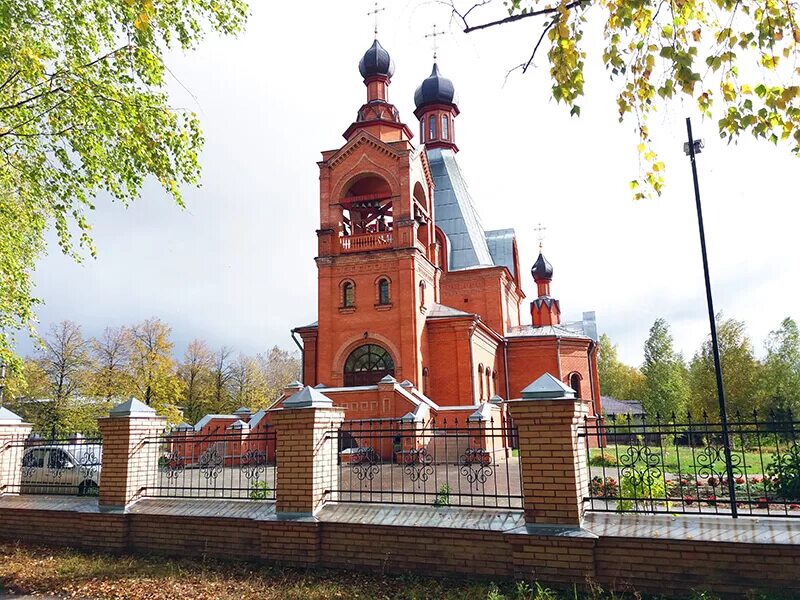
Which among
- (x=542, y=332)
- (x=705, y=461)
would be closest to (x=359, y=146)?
(x=542, y=332)

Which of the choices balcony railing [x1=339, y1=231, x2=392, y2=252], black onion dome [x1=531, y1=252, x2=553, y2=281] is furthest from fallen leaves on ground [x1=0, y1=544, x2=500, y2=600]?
black onion dome [x1=531, y1=252, x2=553, y2=281]

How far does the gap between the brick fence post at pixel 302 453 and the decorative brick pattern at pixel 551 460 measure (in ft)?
6.90

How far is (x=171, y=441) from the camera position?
6980 mm

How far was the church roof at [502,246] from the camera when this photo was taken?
28683 mm

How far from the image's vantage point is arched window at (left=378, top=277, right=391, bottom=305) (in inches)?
750

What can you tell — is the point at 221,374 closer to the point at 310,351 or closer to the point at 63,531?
the point at 310,351

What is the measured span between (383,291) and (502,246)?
11890 millimetres

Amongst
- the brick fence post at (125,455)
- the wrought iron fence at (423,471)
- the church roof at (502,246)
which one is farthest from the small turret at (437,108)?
the brick fence post at (125,455)

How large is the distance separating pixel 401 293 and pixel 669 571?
47.6ft

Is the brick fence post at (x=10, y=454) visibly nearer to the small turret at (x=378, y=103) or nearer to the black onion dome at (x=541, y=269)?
the small turret at (x=378, y=103)

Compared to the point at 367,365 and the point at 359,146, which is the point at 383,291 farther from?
the point at 359,146

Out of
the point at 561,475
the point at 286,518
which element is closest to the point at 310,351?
the point at 286,518

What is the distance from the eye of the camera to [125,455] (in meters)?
6.90

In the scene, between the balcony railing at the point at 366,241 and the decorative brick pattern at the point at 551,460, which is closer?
the decorative brick pattern at the point at 551,460
